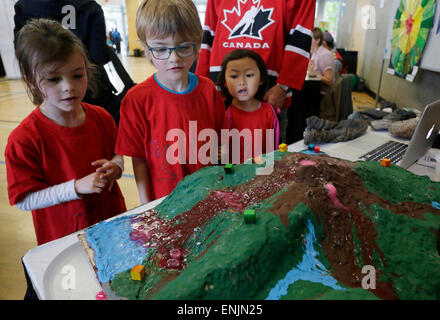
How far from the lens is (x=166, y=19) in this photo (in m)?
1.03

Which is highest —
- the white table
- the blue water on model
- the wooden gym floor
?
the blue water on model

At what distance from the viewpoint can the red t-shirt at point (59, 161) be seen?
1.06 meters

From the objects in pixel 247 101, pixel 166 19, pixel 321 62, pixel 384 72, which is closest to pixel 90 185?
pixel 166 19

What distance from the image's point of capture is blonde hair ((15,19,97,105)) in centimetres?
100

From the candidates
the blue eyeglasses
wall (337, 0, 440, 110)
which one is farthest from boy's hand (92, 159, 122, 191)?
wall (337, 0, 440, 110)

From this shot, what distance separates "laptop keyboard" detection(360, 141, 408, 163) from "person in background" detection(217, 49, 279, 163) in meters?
0.49

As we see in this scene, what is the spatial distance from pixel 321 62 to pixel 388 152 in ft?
8.30

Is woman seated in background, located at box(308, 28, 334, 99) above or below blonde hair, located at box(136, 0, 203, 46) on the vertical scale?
below

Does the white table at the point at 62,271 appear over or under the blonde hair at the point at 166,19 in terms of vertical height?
under

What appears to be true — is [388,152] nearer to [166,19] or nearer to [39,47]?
[166,19]

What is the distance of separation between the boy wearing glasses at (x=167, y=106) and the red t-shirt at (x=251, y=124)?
0.23 meters

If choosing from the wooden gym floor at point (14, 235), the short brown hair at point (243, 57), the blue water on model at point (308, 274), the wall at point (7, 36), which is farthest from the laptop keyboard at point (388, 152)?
the wall at point (7, 36)

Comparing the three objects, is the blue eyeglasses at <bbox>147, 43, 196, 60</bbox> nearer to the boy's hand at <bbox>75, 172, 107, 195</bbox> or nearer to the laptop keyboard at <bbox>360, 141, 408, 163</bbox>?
the boy's hand at <bbox>75, 172, 107, 195</bbox>

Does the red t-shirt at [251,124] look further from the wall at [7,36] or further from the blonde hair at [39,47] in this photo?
the wall at [7,36]
